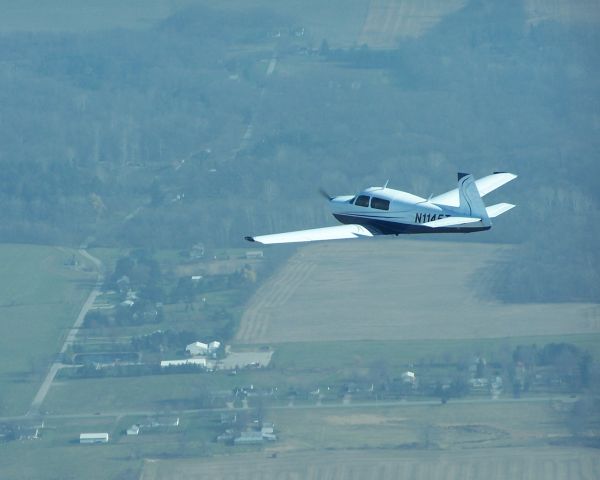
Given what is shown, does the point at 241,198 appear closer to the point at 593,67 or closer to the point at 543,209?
the point at 543,209

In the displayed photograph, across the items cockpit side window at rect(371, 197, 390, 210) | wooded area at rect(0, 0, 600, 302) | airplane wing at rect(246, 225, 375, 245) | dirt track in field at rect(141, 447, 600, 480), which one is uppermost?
wooded area at rect(0, 0, 600, 302)

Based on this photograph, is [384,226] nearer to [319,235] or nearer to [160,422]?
[319,235]

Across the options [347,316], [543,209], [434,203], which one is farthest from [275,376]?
[434,203]

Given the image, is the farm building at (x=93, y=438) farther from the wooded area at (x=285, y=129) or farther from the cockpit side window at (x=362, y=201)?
the cockpit side window at (x=362, y=201)

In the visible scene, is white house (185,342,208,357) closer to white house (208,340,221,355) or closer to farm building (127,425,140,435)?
white house (208,340,221,355)

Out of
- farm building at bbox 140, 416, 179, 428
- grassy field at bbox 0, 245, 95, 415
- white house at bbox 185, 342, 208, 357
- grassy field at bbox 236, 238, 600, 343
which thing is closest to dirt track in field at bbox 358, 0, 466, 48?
grassy field at bbox 0, 245, 95, 415

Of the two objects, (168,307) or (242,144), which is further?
(242,144)
